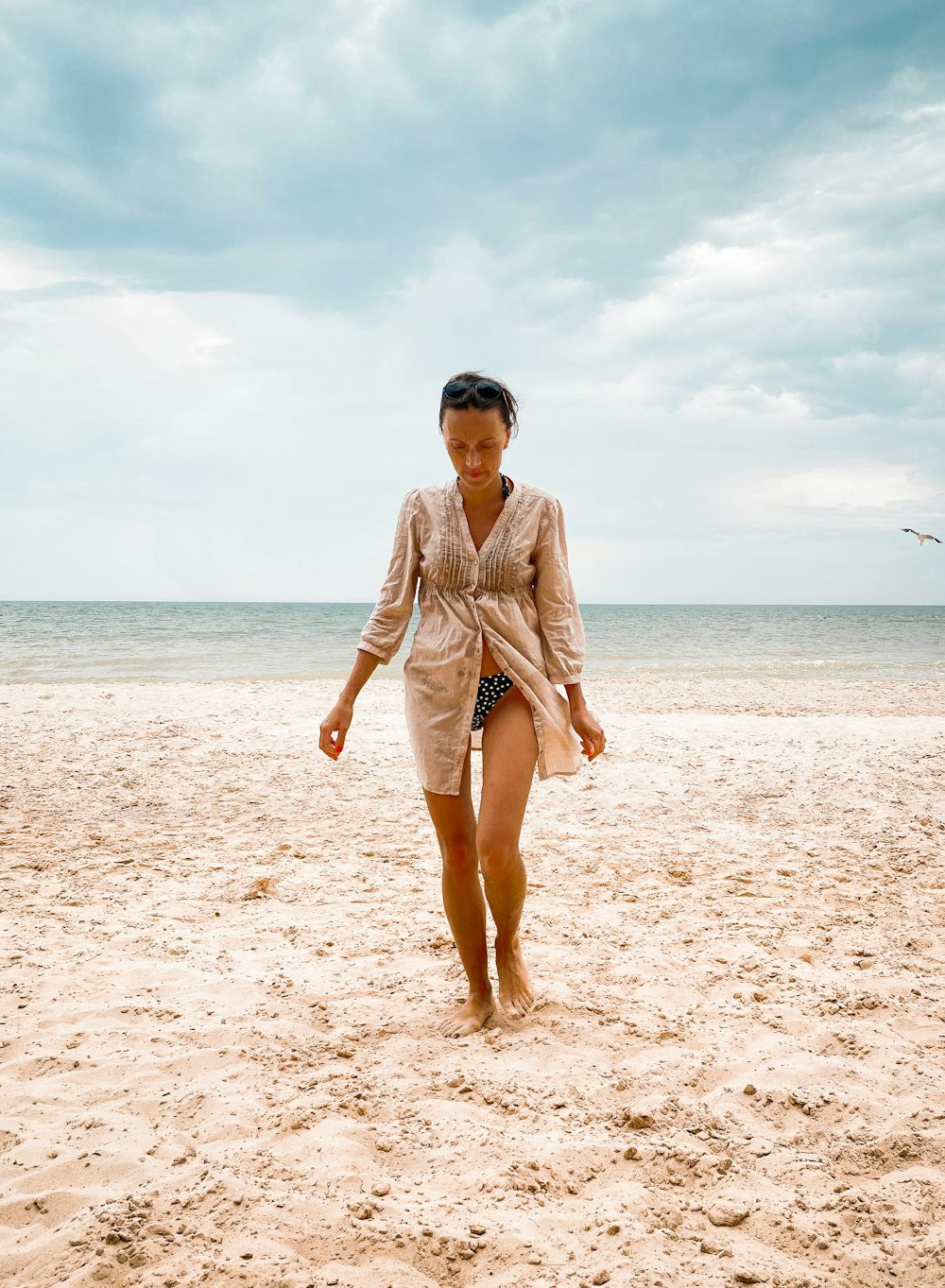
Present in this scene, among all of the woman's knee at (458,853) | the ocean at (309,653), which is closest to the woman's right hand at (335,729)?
the woman's knee at (458,853)

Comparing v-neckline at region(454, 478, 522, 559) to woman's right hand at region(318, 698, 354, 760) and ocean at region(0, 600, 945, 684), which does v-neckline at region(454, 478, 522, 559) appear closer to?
woman's right hand at region(318, 698, 354, 760)

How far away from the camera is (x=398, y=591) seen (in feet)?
9.59

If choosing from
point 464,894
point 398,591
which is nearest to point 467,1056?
point 464,894

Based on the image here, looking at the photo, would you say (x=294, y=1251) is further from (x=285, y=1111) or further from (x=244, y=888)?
(x=244, y=888)

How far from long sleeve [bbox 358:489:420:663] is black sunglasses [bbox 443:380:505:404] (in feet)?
1.28

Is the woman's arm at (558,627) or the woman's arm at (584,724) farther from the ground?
the woman's arm at (558,627)

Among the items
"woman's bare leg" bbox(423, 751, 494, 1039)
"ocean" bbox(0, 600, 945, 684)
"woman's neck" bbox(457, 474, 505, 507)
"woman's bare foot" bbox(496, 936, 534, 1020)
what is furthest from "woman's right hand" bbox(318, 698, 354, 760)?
"ocean" bbox(0, 600, 945, 684)

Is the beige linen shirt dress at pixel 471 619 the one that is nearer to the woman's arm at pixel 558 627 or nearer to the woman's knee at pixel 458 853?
the woman's arm at pixel 558 627

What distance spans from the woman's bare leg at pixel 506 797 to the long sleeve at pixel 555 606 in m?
0.18

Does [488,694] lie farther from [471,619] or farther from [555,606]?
[555,606]

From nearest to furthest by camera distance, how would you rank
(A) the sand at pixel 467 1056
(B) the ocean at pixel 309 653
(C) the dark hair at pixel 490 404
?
(A) the sand at pixel 467 1056 → (C) the dark hair at pixel 490 404 → (B) the ocean at pixel 309 653

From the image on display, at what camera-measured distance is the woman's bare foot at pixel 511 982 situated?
3072 mm

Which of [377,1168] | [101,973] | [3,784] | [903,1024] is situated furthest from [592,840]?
[3,784]

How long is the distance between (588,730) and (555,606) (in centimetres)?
44
